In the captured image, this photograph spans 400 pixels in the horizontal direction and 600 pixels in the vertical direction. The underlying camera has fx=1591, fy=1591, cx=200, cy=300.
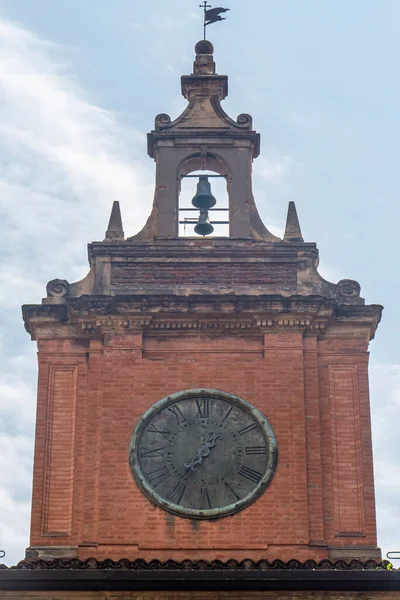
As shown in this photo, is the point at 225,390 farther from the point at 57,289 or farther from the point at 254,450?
the point at 57,289

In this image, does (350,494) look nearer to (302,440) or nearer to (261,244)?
(302,440)

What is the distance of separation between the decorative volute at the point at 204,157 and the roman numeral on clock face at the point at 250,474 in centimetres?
453

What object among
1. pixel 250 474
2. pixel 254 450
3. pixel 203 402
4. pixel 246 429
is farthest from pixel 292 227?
pixel 250 474

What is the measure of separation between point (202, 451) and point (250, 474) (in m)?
0.85

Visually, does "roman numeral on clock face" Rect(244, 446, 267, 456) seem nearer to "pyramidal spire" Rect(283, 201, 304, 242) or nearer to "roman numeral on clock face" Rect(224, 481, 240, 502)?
"roman numeral on clock face" Rect(224, 481, 240, 502)

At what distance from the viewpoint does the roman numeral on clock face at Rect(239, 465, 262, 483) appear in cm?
2538

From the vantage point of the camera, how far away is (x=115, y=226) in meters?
27.9

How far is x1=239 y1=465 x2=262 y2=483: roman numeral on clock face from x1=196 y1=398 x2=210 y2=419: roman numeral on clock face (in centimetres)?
110

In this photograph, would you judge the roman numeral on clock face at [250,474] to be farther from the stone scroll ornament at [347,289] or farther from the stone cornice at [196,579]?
the stone scroll ornament at [347,289]

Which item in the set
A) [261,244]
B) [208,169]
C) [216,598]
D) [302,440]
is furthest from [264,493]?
[208,169]

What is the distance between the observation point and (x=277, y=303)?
2652cm

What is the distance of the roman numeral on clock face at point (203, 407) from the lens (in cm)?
2589

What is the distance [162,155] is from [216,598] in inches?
357

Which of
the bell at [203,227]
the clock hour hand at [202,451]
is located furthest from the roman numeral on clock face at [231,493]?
the bell at [203,227]
